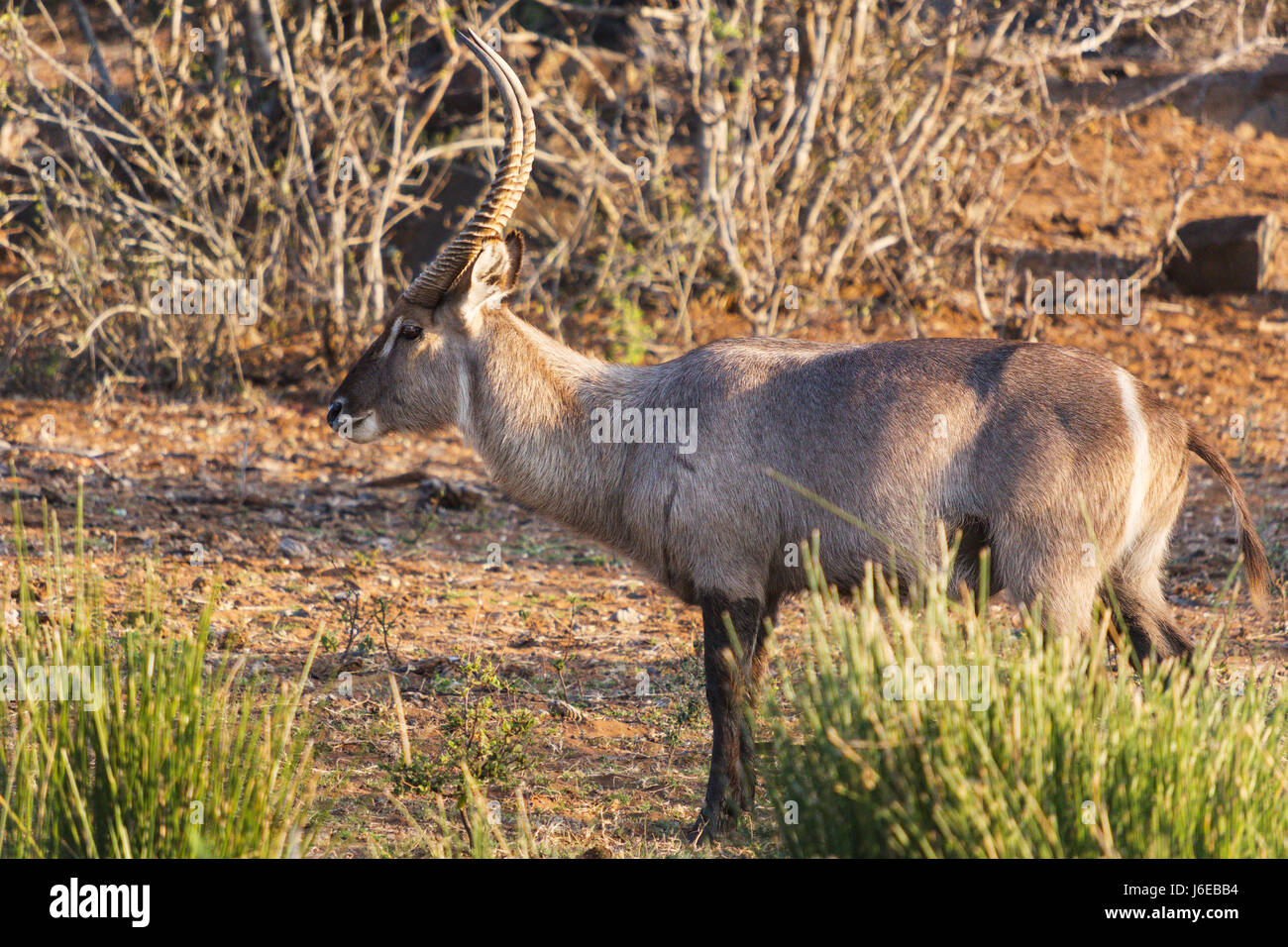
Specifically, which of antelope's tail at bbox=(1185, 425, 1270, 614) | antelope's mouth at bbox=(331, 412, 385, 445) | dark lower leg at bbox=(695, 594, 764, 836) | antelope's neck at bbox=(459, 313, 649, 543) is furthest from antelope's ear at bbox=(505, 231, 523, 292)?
antelope's tail at bbox=(1185, 425, 1270, 614)

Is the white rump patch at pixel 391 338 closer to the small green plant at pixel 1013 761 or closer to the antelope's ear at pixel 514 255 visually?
the antelope's ear at pixel 514 255

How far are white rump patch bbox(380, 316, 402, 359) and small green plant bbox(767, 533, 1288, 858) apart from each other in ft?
7.73

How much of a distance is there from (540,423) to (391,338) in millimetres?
636

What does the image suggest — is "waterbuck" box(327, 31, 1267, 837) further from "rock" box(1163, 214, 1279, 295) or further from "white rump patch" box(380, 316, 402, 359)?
"rock" box(1163, 214, 1279, 295)

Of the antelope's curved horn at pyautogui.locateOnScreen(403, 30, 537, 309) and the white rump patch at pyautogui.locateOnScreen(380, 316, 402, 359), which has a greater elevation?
the antelope's curved horn at pyautogui.locateOnScreen(403, 30, 537, 309)

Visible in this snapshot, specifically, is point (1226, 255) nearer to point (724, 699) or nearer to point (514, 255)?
point (514, 255)

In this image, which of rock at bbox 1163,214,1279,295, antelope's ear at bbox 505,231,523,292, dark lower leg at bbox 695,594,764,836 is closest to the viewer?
dark lower leg at bbox 695,594,764,836

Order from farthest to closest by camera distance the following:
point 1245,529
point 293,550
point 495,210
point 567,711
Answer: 1. point 293,550
2. point 567,711
3. point 495,210
4. point 1245,529

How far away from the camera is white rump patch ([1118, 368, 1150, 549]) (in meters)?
4.14

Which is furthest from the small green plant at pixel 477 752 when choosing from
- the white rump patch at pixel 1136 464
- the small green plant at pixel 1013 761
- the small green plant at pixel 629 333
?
the small green plant at pixel 629 333

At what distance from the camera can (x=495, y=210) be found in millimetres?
A: 4762

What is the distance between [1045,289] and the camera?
34.0ft

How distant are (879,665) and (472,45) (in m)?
3.17

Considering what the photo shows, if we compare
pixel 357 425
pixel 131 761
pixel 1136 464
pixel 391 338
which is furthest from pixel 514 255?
pixel 131 761
